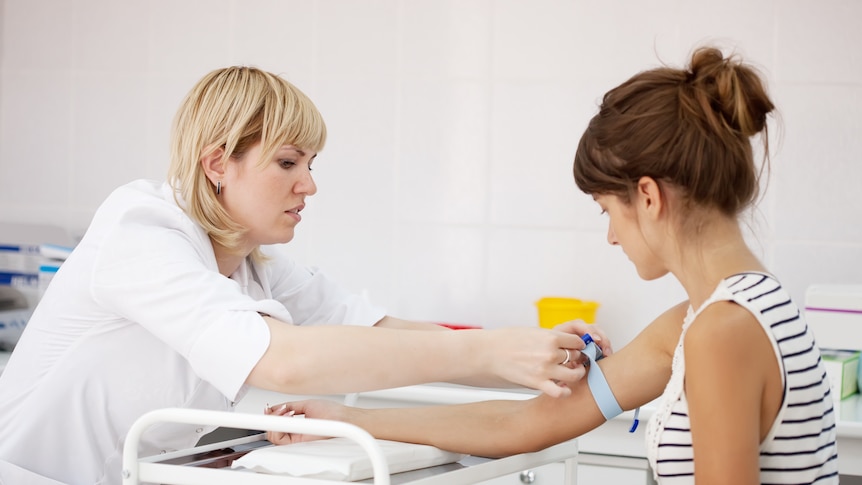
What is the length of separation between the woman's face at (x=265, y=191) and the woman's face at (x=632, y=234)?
0.55m

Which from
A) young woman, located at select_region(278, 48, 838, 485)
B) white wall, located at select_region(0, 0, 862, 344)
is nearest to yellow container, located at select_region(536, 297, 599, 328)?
white wall, located at select_region(0, 0, 862, 344)

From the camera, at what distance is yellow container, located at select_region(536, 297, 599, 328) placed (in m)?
2.45

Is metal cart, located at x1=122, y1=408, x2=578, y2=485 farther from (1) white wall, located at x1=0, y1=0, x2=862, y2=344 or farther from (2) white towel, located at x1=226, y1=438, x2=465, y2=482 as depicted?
(1) white wall, located at x1=0, y1=0, x2=862, y2=344

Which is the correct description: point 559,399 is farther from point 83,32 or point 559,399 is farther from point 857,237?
point 83,32

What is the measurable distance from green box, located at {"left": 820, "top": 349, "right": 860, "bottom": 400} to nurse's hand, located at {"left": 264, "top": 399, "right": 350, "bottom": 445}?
111cm

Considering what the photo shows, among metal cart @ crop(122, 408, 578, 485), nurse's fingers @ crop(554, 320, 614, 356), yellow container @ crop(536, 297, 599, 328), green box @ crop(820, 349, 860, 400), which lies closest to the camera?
metal cart @ crop(122, 408, 578, 485)

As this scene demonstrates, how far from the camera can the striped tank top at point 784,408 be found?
3.88ft

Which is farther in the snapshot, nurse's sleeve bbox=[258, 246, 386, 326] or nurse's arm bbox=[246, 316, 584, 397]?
nurse's sleeve bbox=[258, 246, 386, 326]

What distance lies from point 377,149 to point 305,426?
1.67 metres

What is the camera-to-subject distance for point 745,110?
1.26 meters

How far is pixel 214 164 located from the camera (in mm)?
1652

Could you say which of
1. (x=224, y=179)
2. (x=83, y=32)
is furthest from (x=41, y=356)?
(x=83, y=32)

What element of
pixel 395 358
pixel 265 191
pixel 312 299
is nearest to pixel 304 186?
pixel 265 191

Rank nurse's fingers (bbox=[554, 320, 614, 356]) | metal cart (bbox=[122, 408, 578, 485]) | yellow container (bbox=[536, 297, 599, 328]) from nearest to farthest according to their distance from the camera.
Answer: metal cart (bbox=[122, 408, 578, 485]) < nurse's fingers (bbox=[554, 320, 614, 356]) < yellow container (bbox=[536, 297, 599, 328])
